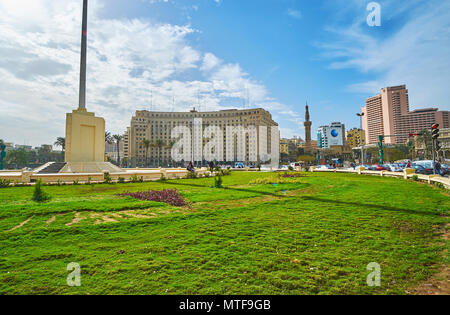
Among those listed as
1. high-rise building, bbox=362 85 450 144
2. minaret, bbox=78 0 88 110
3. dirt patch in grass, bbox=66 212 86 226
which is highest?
high-rise building, bbox=362 85 450 144

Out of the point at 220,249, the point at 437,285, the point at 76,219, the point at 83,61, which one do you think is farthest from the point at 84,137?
the point at 437,285

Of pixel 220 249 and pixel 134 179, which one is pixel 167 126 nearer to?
pixel 134 179

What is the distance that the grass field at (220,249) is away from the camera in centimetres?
350

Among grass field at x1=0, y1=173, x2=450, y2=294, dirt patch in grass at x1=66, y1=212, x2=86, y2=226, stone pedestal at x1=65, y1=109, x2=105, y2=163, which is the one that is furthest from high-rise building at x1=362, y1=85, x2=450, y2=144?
dirt patch in grass at x1=66, y1=212, x2=86, y2=226

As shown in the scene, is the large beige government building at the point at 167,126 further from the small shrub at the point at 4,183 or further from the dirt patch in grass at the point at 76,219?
the dirt patch in grass at the point at 76,219

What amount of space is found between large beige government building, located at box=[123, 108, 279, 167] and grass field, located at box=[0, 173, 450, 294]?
103579 millimetres

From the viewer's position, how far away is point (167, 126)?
121688mm

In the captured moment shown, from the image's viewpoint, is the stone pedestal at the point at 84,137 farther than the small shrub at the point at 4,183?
Yes

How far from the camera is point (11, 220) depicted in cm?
696

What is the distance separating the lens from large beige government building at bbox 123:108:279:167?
372 ft

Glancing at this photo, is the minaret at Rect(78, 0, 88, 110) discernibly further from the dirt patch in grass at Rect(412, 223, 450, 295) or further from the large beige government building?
the large beige government building

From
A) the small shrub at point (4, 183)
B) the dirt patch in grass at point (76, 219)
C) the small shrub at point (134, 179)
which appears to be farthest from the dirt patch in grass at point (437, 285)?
the small shrub at point (4, 183)

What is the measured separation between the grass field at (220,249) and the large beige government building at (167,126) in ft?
340

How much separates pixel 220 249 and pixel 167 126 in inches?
4816
